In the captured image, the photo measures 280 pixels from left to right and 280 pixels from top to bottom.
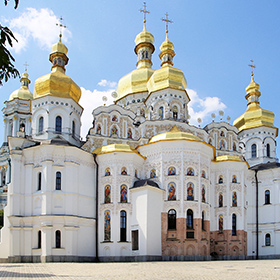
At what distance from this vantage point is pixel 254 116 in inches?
1686

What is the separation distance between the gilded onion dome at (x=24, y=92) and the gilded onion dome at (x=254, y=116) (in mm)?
23642

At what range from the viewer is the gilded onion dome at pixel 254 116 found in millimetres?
42500

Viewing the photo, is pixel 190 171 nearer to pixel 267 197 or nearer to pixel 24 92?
pixel 267 197

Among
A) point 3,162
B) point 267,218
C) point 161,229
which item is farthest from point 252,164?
point 3,162

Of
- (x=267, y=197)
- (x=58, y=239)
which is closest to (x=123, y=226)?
(x=58, y=239)

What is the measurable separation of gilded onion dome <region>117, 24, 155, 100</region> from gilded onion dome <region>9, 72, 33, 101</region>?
35.7 feet

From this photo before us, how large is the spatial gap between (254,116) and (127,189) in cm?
1933

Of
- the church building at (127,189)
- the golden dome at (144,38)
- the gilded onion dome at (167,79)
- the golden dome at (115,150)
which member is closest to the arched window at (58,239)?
the church building at (127,189)

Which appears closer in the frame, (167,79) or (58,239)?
(58,239)

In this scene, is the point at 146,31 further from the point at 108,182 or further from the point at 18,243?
the point at 18,243

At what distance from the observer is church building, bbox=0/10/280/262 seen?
2773 cm

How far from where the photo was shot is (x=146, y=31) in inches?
1837

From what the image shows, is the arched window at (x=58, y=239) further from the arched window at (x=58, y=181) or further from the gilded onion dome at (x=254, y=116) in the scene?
the gilded onion dome at (x=254, y=116)

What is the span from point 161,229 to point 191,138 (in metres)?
6.99
